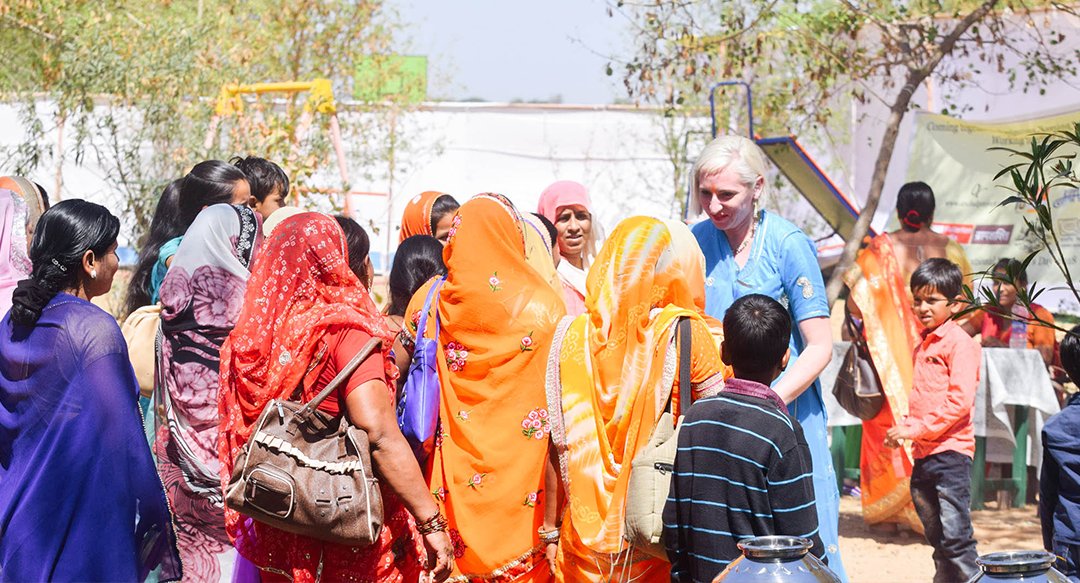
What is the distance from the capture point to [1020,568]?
2295mm

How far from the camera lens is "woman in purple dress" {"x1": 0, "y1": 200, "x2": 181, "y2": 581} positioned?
3.43 m

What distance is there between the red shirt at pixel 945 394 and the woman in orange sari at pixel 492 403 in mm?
2495

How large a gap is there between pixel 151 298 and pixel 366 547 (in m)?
1.98

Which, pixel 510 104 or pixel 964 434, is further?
pixel 510 104

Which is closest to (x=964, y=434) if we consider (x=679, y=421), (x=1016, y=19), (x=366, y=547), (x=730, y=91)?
(x=679, y=421)

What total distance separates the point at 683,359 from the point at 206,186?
220 centimetres

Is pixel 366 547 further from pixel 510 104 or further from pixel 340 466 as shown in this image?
pixel 510 104

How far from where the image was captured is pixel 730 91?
15.9 meters

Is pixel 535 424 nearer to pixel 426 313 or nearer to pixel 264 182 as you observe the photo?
pixel 426 313

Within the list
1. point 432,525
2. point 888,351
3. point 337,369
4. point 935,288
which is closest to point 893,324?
point 888,351

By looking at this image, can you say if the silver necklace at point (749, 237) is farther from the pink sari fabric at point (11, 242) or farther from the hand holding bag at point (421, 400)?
the pink sari fabric at point (11, 242)

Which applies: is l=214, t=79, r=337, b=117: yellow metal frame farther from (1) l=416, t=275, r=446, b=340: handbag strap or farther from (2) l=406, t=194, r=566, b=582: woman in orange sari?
(2) l=406, t=194, r=566, b=582: woman in orange sari

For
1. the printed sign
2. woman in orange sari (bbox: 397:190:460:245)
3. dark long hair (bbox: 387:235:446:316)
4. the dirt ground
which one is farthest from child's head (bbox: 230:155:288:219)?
the printed sign

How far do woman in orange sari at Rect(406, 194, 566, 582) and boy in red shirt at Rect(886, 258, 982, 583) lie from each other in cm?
240
